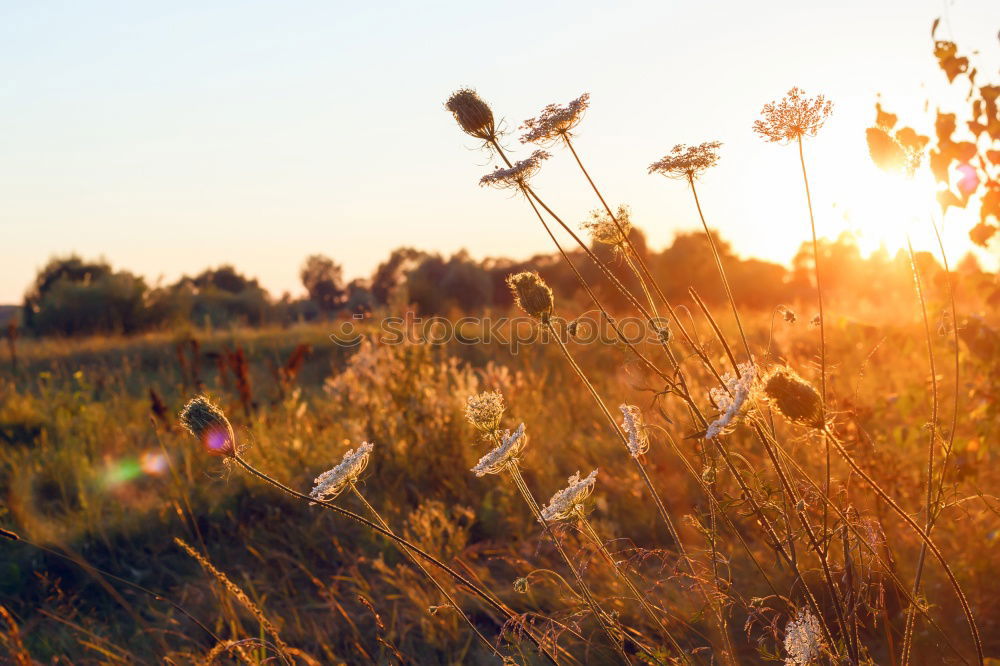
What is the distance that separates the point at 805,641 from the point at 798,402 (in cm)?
50

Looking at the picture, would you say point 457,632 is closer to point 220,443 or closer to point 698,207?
point 220,443

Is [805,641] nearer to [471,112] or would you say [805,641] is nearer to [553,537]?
[553,537]

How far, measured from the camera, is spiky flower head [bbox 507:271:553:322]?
161 cm

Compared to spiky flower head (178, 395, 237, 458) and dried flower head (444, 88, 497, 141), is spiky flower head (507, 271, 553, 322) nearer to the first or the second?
dried flower head (444, 88, 497, 141)

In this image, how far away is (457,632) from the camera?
300 centimetres

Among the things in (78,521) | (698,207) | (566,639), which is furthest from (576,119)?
(78,521)

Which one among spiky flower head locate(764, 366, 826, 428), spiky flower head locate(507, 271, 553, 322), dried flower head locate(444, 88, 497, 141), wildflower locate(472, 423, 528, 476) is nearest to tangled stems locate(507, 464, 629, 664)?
wildflower locate(472, 423, 528, 476)

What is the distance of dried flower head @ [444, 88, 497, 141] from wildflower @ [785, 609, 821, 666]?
1.20 meters

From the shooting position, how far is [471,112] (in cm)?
179

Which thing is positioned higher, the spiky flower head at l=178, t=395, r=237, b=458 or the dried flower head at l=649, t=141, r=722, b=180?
the dried flower head at l=649, t=141, r=722, b=180

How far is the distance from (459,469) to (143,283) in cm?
2012

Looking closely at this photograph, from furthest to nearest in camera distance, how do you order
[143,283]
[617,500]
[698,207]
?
1. [143,283]
2. [617,500]
3. [698,207]

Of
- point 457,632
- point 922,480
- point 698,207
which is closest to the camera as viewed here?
point 698,207

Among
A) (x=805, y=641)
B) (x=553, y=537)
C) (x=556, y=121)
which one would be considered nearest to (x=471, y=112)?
(x=556, y=121)
